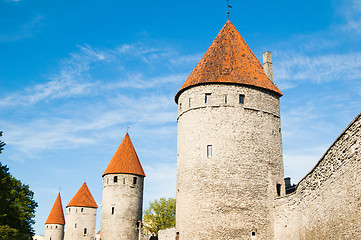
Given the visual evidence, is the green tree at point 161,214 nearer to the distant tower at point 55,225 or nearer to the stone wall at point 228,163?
the distant tower at point 55,225

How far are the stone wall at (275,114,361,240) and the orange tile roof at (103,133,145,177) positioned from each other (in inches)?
837

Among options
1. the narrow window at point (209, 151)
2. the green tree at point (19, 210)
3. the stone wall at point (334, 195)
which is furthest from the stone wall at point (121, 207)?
the stone wall at point (334, 195)

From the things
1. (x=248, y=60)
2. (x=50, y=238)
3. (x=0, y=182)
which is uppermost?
(x=248, y=60)

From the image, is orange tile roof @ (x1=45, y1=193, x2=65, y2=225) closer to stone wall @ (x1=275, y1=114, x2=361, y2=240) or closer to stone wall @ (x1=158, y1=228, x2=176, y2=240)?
stone wall @ (x1=158, y1=228, x2=176, y2=240)

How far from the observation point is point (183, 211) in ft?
61.8

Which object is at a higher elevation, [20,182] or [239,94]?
[239,94]

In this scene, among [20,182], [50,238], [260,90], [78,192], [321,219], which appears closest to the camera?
[321,219]

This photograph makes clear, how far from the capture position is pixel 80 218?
153 feet

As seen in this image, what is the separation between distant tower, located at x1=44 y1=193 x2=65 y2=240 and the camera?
52.7 m

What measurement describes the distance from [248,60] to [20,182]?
23531mm

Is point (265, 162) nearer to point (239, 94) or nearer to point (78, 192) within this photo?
point (239, 94)

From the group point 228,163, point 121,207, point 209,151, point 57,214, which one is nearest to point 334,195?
point 228,163

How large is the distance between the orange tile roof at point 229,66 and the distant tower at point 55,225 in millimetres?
38852

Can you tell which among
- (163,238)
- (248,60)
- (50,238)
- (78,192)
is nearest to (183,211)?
(163,238)
